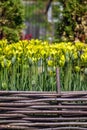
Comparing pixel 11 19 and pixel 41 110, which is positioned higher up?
pixel 11 19

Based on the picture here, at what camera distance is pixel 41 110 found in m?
3.93

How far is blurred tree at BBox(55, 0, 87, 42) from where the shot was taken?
568 cm

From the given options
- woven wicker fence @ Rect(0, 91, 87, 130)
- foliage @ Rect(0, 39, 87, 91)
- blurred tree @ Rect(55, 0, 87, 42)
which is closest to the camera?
woven wicker fence @ Rect(0, 91, 87, 130)

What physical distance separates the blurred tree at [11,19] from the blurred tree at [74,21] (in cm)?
56

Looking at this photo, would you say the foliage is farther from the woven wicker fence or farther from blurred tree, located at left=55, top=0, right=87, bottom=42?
blurred tree, located at left=55, top=0, right=87, bottom=42

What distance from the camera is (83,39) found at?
19.1 ft

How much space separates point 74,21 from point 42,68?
158 cm

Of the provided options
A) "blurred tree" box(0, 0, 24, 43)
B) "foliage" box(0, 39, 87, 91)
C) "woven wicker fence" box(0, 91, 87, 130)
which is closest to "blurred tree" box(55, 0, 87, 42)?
"blurred tree" box(0, 0, 24, 43)

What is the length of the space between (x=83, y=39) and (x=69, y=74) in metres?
1.62

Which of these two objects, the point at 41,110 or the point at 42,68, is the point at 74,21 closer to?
the point at 42,68

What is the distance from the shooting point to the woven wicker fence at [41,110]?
12.9 feet

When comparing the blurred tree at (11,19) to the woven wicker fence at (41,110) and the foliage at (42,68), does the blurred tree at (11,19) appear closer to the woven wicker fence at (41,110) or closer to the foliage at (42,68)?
the foliage at (42,68)

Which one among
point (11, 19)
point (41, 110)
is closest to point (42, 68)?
point (41, 110)

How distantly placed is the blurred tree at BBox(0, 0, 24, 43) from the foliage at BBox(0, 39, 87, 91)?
1.46 metres
